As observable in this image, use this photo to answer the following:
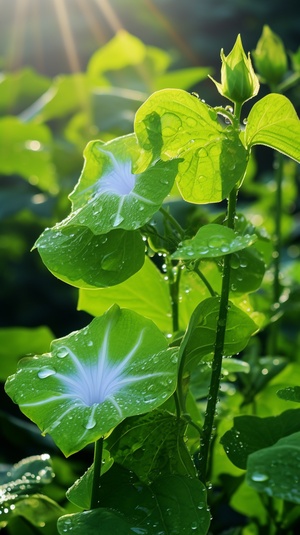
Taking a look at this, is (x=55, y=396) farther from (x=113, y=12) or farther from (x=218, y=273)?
(x=113, y=12)

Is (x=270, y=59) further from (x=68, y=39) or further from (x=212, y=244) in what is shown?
(x=68, y=39)

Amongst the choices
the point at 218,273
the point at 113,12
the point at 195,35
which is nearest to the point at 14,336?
the point at 218,273

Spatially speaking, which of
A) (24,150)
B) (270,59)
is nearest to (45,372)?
(270,59)

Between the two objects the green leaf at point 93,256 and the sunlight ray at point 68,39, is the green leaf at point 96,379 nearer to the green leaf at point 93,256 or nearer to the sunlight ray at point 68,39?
the green leaf at point 93,256

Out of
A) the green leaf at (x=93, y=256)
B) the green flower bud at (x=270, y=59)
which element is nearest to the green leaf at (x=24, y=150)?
the green flower bud at (x=270, y=59)

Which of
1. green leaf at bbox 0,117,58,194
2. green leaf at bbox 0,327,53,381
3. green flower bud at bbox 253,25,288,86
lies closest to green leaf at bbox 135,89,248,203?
green flower bud at bbox 253,25,288,86

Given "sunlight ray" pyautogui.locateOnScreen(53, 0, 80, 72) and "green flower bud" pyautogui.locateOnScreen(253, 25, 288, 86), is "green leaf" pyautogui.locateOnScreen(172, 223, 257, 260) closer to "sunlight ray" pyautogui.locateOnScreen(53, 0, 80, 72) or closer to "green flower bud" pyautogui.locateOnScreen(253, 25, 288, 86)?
"green flower bud" pyautogui.locateOnScreen(253, 25, 288, 86)
